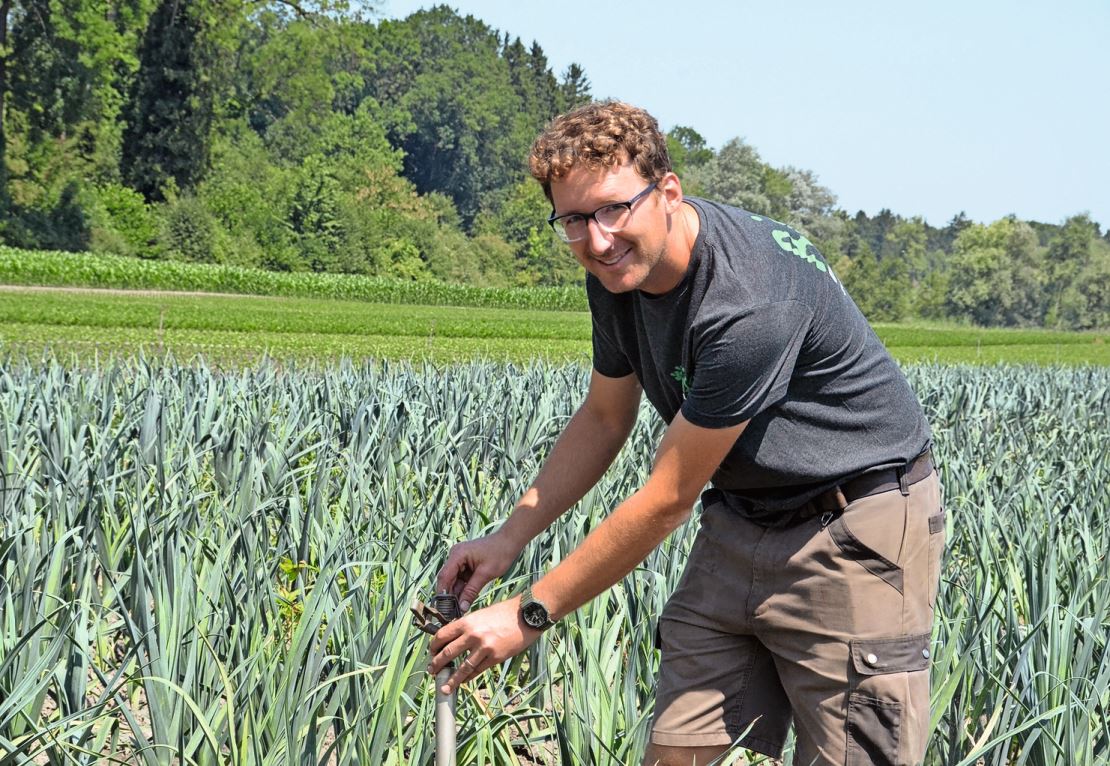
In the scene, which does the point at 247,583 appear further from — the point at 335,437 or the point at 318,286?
the point at 318,286

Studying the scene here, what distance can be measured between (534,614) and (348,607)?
76 centimetres

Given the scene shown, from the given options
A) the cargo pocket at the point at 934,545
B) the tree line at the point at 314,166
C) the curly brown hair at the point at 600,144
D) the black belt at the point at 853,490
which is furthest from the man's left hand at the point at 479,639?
the tree line at the point at 314,166

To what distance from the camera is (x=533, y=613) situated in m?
1.70

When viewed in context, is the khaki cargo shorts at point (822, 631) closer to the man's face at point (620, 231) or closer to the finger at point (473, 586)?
the finger at point (473, 586)

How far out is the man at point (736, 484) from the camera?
166cm

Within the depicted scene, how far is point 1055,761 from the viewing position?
78.5 inches

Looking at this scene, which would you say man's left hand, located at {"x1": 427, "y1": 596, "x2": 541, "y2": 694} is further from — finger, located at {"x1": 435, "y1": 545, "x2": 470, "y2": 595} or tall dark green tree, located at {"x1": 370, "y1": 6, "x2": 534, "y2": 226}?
tall dark green tree, located at {"x1": 370, "y1": 6, "x2": 534, "y2": 226}

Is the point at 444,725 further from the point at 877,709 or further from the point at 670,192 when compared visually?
the point at 670,192

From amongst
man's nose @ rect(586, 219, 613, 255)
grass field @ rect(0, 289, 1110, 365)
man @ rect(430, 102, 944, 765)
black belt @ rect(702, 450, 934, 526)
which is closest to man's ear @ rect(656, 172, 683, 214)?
man @ rect(430, 102, 944, 765)

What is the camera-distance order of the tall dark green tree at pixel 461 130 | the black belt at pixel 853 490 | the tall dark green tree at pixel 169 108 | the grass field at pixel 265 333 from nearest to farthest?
the black belt at pixel 853 490
the grass field at pixel 265 333
the tall dark green tree at pixel 169 108
the tall dark green tree at pixel 461 130

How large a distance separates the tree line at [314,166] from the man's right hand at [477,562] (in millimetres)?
28847

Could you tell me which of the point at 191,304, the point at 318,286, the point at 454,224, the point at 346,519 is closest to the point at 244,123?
the point at 454,224

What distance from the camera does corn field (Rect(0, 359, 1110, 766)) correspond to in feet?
6.34

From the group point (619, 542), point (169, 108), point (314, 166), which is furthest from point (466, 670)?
→ point (314, 166)
